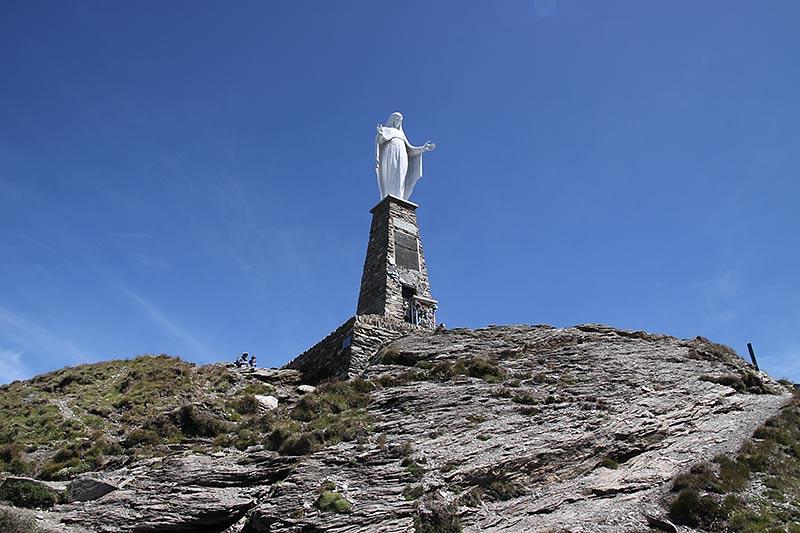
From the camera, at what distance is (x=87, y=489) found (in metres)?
13.8

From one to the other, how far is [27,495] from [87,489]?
4.02ft

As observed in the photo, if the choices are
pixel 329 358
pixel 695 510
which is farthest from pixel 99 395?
pixel 695 510

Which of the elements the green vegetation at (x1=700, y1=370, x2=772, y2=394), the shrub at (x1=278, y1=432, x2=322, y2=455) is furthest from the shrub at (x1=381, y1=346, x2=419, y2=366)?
the green vegetation at (x1=700, y1=370, x2=772, y2=394)

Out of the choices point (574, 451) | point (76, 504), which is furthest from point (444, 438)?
point (76, 504)

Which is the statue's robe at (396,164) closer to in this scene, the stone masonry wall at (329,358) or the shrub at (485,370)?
the stone masonry wall at (329,358)

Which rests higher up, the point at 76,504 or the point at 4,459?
the point at 4,459

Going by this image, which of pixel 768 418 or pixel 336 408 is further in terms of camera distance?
pixel 336 408

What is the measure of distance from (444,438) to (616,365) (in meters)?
7.61

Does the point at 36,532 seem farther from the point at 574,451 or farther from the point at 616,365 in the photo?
the point at 616,365

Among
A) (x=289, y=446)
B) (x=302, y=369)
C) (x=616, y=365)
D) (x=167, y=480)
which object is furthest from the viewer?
(x=302, y=369)

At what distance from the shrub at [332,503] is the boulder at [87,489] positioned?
196 inches

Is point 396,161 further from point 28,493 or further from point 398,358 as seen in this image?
point 28,493

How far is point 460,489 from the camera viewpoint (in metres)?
13.8

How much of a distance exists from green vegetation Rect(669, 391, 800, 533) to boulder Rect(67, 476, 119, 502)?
12623mm
